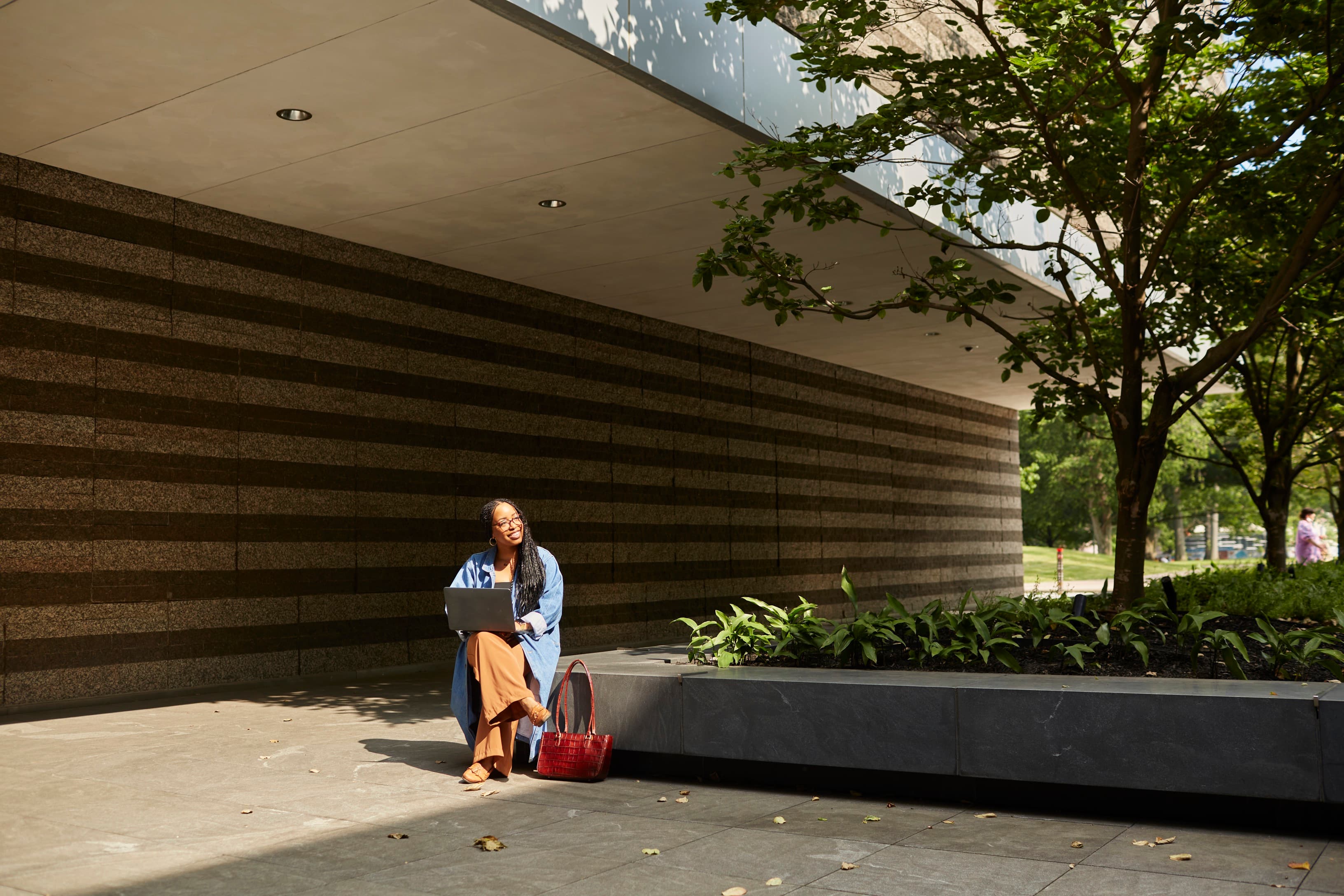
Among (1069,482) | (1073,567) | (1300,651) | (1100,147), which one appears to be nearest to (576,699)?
(1300,651)

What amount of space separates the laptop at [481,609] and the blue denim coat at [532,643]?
0.23 feet

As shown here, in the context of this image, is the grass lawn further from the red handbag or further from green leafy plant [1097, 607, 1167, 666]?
the red handbag

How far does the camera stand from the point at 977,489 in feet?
86.6

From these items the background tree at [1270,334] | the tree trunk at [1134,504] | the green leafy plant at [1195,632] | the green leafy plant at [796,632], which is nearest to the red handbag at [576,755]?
the green leafy plant at [796,632]

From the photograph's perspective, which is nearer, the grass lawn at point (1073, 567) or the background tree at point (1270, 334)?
the background tree at point (1270, 334)

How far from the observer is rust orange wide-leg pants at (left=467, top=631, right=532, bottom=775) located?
243 inches

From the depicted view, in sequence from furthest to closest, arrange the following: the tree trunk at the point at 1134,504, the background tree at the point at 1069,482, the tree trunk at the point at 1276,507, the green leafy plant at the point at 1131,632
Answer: the background tree at the point at 1069,482, the tree trunk at the point at 1276,507, the tree trunk at the point at 1134,504, the green leafy plant at the point at 1131,632

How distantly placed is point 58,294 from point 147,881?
665cm

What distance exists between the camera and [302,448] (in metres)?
11.3

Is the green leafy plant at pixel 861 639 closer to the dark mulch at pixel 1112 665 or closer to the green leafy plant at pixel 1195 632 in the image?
the dark mulch at pixel 1112 665

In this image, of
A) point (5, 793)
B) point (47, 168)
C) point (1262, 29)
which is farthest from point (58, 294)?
point (1262, 29)

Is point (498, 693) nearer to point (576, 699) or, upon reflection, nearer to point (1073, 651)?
point (576, 699)

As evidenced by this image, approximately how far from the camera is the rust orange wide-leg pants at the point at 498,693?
6.16 m

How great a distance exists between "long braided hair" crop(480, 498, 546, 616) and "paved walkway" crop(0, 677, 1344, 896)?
3.16ft
